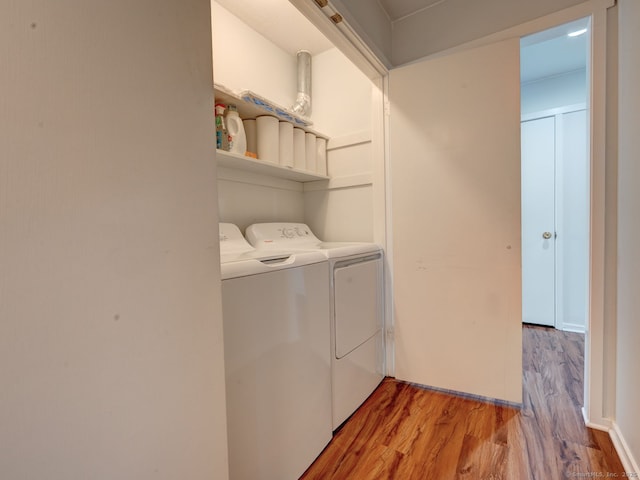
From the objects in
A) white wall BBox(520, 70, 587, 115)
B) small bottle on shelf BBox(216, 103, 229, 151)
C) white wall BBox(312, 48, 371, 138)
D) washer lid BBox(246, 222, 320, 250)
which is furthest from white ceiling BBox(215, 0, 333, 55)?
white wall BBox(520, 70, 587, 115)

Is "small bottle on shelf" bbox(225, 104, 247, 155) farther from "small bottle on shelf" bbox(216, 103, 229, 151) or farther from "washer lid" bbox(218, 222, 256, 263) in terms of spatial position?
"washer lid" bbox(218, 222, 256, 263)

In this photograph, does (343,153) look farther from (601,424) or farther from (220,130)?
(601,424)

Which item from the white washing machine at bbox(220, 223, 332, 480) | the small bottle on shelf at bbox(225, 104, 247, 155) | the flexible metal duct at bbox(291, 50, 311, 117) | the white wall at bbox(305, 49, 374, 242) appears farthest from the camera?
the flexible metal duct at bbox(291, 50, 311, 117)

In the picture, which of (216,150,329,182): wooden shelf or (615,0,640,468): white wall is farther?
(216,150,329,182): wooden shelf

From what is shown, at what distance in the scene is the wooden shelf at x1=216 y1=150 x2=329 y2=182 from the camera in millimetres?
1475

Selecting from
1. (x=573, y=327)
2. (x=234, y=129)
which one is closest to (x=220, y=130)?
(x=234, y=129)

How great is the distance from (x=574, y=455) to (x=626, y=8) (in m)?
1.93

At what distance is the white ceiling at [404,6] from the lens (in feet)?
5.94

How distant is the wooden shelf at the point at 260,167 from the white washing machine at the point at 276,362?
0.59 metres

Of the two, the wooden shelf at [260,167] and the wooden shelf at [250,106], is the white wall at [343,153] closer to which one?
the wooden shelf at [260,167]

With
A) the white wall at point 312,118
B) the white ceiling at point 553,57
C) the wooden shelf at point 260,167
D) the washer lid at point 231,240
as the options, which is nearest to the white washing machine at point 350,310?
the washer lid at point 231,240

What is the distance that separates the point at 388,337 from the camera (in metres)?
1.99

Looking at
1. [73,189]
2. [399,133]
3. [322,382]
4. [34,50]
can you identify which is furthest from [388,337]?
[34,50]

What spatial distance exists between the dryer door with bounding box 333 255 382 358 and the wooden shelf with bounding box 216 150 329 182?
692mm
